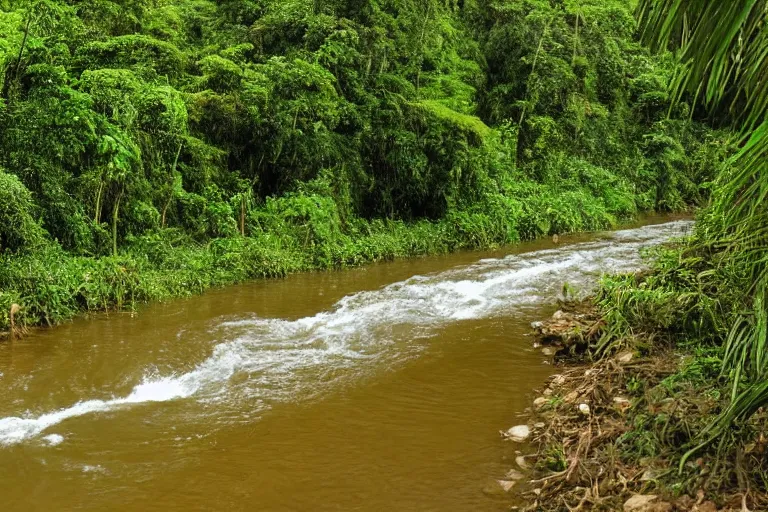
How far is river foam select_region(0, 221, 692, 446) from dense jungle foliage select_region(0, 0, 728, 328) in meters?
2.54

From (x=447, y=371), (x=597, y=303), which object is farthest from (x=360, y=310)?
(x=597, y=303)

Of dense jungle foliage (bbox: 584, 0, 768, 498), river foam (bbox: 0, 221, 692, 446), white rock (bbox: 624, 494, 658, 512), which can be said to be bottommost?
river foam (bbox: 0, 221, 692, 446)

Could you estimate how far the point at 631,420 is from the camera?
3.97 metres

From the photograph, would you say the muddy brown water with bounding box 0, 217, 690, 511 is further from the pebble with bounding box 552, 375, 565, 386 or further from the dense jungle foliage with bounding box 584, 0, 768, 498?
the dense jungle foliage with bounding box 584, 0, 768, 498

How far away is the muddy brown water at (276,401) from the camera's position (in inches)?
154

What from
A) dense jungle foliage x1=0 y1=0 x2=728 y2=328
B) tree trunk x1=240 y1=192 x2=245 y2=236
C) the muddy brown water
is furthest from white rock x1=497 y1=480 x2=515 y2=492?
tree trunk x1=240 y1=192 x2=245 y2=236

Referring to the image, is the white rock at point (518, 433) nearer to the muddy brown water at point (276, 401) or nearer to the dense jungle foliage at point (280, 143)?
the muddy brown water at point (276, 401)

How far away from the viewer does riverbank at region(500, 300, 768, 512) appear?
3.05 metres

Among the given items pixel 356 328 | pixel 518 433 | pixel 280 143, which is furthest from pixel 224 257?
pixel 518 433

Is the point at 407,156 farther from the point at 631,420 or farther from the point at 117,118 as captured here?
the point at 631,420

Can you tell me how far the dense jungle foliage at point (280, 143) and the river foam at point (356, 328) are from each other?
2537mm

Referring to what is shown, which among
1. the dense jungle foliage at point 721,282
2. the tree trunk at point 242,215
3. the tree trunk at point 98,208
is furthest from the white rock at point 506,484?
the tree trunk at point 242,215

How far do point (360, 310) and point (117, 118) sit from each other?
15.8ft

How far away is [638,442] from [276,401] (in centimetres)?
307
